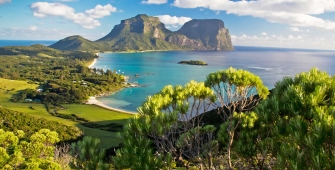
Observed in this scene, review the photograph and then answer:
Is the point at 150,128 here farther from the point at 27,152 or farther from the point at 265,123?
the point at 27,152

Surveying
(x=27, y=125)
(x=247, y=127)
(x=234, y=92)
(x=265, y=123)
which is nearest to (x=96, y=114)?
(x=27, y=125)

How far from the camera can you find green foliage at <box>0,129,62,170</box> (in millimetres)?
10859

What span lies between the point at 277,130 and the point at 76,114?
181ft

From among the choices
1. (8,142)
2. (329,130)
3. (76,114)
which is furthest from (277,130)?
(76,114)

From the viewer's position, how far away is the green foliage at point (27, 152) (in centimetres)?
1086

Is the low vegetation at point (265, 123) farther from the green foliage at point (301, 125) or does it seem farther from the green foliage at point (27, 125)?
the green foliage at point (27, 125)

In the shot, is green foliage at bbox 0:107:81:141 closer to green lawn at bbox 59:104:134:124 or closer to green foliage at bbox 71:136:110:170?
green lawn at bbox 59:104:134:124

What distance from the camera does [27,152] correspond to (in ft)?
43.3

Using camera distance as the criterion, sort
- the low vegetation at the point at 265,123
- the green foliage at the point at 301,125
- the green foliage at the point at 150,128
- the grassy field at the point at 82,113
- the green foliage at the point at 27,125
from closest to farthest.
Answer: the green foliage at the point at 301,125 → the low vegetation at the point at 265,123 → the green foliage at the point at 150,128 → the green foliage at the point at 27,125 → the grassy field at the point at 82,113

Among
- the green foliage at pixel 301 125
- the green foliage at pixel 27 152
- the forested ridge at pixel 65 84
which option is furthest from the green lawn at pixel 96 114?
the green foliage at pixel 301 125

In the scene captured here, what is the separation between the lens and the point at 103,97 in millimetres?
73188

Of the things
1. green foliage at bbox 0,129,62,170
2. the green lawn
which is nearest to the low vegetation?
green foliage at bbox 0,129,62,170

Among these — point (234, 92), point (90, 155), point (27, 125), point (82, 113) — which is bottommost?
point (82, 113)

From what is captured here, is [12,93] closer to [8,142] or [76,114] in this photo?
[76,114]
